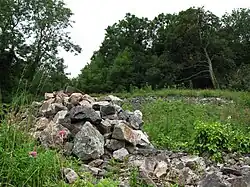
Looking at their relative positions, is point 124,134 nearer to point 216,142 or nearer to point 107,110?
point 107,110

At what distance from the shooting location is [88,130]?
5.62m

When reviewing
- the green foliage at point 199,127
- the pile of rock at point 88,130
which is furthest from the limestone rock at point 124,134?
the green foliage at point 199,127

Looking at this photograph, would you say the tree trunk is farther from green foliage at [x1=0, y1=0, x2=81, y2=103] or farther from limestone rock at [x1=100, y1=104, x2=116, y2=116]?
limestone rock at [x1=100, y1=104, x2=116, y2=116]

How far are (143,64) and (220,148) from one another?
18744 millimetres

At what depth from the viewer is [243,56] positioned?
2558 centimetres

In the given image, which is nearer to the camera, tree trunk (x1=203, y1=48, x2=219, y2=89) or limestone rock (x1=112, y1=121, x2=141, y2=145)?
limestone rock (x1=112, y1=121, x2=141, y2=145)

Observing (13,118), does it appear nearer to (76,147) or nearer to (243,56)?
(76,147)

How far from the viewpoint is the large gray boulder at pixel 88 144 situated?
541 centimetres

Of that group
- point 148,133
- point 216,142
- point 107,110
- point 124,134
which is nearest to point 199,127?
point 216,142

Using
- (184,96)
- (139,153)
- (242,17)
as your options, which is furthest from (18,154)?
(242,17)

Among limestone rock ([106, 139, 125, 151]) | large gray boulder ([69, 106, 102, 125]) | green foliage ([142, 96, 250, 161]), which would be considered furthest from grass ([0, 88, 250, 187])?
large gray boulder ([69, 106, 102, 125])

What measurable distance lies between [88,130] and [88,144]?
0.23 m

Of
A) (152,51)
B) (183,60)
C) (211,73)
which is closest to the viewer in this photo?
(211,73)

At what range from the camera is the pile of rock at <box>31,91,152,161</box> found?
5449mm
